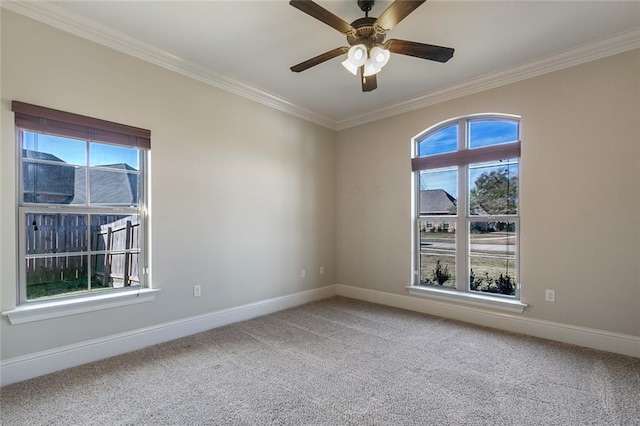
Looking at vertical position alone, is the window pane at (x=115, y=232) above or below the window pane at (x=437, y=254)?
above

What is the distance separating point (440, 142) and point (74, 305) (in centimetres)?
418

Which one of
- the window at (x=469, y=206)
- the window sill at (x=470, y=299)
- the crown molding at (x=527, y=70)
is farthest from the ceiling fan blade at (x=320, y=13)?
the window sill at (x=470, y=299)

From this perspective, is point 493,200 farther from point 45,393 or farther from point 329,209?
point 45,393

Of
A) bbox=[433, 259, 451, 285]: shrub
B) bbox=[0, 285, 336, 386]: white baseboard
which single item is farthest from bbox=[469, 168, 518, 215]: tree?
bbox=[0, 285, 336, 386]: white baseboard

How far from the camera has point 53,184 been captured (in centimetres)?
243

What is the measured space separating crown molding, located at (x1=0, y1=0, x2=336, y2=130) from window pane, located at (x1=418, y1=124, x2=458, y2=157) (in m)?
1.90

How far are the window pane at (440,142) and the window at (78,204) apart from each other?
3.25 meters

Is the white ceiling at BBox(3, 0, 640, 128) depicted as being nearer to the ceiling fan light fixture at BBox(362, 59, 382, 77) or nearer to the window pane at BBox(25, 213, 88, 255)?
the ceiling fan light fixture at BBox(362, 59, 382, 77)

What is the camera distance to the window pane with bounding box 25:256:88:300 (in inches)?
91.4

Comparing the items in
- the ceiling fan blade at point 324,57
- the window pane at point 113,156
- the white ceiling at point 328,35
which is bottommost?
the window pane at point 113,156

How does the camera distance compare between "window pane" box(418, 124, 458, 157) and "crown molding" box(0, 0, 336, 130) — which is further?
"window pane" box(418, 124, 458, 157)

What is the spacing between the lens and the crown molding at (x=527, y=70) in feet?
8.78

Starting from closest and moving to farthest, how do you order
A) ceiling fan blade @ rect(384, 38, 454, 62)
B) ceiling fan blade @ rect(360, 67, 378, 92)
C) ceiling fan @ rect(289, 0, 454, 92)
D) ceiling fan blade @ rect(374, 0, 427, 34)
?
1. ceiling fan blade @ rect(374, 0, 427, 34)
2. ceiling fan @ rect(289, 0, 454, 92)
3. ceiling fan blade @ rect(384, 38, 454, 62)
4. ceiling fan blade @ rect(360, 67, 378, 92)

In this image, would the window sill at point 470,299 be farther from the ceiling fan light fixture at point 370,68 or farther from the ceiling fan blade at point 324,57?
the ceiling fan blade at point 324,57
